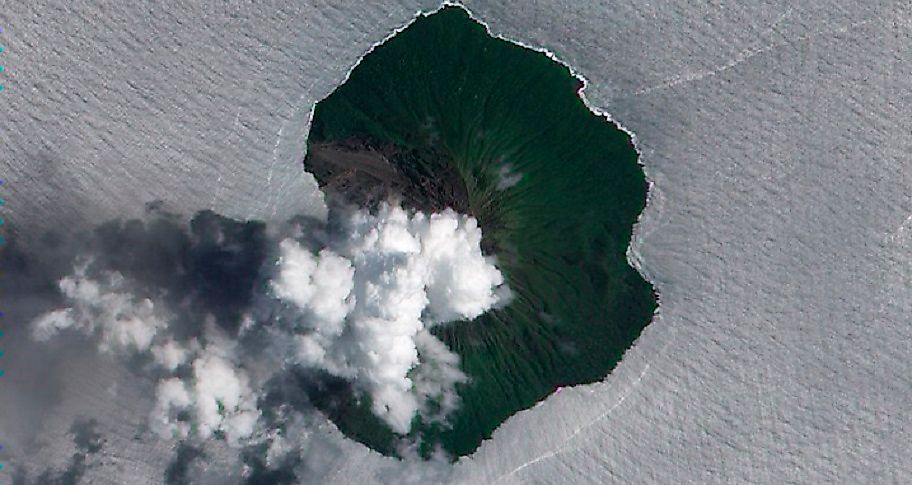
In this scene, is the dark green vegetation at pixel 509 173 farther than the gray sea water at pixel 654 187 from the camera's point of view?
No

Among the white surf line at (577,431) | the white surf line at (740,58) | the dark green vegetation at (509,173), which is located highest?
the white surf line at (740,58)

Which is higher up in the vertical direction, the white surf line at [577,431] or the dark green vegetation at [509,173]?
the dark green vegetation at [509,173]

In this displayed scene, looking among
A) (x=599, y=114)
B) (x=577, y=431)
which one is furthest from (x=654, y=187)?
(x=577, y=431)

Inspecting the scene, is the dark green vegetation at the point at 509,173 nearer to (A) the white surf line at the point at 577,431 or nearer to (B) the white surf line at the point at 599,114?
(B) the white surf line at the point at 599,114

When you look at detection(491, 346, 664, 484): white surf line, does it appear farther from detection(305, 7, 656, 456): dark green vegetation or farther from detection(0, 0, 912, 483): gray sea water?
detection(305, 7, 656, 456): dark green vegetation

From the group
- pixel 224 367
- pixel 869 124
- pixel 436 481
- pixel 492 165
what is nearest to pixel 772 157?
pixel 869 124

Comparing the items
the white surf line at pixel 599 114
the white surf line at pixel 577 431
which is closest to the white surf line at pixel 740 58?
the white surf line at pixel 599 114
